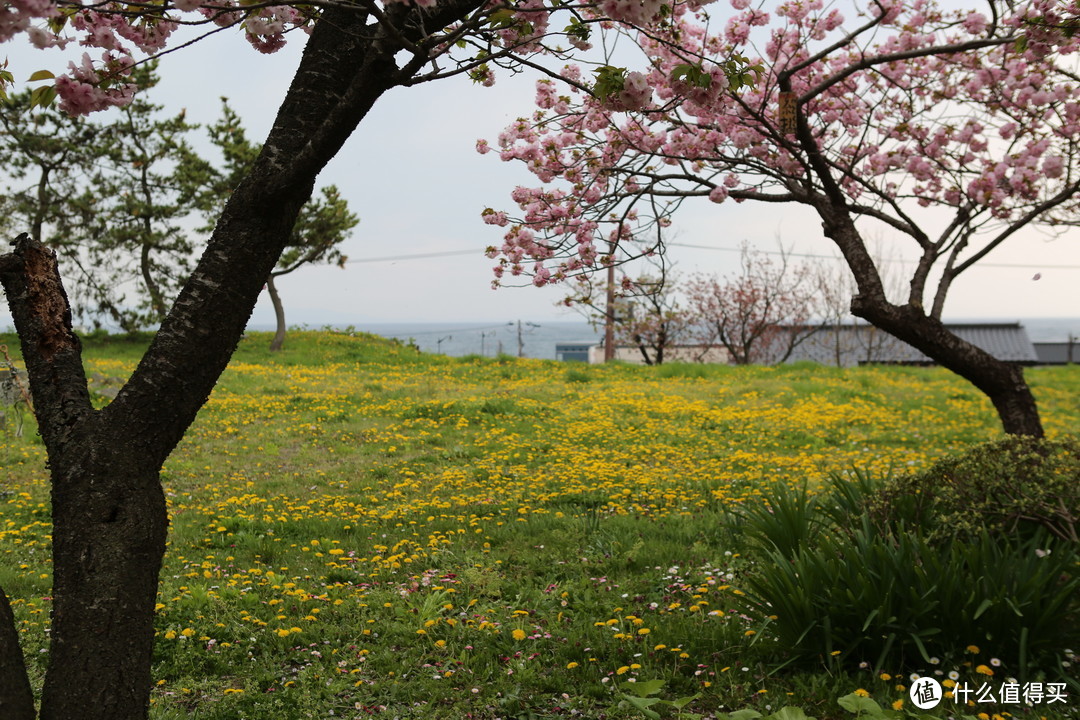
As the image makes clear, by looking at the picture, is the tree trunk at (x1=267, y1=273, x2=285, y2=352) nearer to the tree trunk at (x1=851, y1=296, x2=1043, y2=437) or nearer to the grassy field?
the grassy field

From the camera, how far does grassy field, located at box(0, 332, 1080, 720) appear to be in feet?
12.1

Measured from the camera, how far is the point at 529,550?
5898 millimetres

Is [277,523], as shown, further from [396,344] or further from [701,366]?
[396,344]

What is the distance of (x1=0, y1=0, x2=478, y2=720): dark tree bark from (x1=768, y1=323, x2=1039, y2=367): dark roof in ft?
101

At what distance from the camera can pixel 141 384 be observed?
2.79 m

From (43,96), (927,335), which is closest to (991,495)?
(927,335)

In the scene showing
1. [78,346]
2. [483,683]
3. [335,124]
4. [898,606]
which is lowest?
[483,683]

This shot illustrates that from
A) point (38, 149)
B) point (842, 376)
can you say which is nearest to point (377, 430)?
point (842, 376)

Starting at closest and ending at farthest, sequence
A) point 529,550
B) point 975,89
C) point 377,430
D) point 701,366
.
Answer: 1. point 529,550
2. point 975,89
3. point 377,430
4. point 701,366

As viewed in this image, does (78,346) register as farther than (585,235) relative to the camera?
No

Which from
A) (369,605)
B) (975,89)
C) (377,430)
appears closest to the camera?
(369,605)

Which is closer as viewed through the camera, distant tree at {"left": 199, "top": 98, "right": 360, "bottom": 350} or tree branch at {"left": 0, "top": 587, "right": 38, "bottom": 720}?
tree branch at {"left": 0, "top": 587, "right": 38, "bottom": 720}

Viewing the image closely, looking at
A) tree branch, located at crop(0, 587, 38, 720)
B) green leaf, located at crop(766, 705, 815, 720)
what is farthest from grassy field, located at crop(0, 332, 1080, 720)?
tree branch, located at crop(0, 587, 38, 720)

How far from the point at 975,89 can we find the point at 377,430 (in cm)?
837
